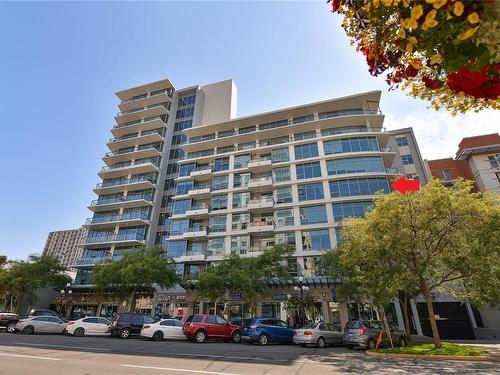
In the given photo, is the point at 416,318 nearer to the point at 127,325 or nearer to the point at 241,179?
the point at 241,179

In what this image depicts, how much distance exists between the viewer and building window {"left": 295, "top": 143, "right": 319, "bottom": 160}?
40.3 meters

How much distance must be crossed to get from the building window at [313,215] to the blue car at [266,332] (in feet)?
55.9

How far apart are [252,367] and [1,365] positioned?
7455 millimetres

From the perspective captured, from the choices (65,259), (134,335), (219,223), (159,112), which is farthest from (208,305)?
(65,259)

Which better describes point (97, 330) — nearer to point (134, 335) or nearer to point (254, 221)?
point (134, 335)

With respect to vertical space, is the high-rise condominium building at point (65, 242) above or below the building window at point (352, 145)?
above

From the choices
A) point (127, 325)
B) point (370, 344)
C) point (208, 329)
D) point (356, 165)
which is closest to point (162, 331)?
point (208, 329)

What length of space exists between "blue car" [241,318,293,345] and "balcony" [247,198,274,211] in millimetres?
19272

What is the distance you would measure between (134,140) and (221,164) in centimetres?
1847

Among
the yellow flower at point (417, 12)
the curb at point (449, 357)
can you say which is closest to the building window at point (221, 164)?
the curb at point (449, 357)

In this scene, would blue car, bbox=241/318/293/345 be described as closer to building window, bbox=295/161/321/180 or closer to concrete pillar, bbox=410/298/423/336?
concrete pillar, bbox=410/298/423/336

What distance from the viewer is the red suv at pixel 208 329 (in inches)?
743

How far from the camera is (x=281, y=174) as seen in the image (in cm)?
4056

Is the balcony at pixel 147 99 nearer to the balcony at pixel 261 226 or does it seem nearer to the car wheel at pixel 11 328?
the balcony at pixel 261 226
